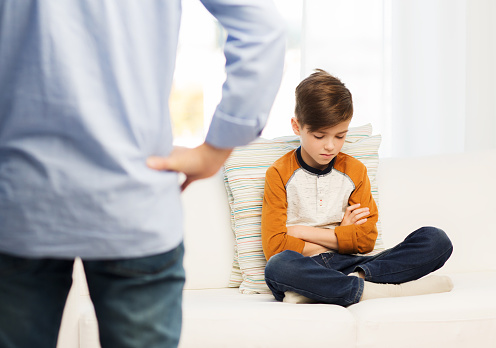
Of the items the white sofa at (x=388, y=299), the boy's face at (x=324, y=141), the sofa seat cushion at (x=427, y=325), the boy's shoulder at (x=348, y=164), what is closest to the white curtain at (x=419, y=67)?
the white sofa at (x=388, y=299)

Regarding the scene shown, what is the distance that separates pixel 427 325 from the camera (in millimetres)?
1525

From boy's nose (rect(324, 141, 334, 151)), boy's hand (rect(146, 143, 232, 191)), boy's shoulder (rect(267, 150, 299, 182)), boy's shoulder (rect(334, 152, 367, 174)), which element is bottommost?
boy's shoulder (rect(334, 152, 367, 174))

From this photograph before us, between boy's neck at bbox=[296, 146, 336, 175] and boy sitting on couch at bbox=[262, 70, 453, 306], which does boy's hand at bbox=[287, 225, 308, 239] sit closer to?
boy sitting on couch at bbox=[262, 70, 453, 306]

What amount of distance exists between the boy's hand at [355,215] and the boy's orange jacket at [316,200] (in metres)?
0.02

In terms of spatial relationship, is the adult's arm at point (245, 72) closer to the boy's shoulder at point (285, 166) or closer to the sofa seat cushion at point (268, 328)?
the sofa seat cushion at point (268, 328)

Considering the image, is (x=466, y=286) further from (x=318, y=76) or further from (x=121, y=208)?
(x=121, y=208)

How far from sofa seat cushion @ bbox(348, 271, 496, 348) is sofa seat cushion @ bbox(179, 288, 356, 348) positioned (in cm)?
5

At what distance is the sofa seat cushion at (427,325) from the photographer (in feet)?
4.99

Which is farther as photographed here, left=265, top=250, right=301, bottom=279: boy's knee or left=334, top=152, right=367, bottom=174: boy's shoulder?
left=334, top=152, right=367, bottom=174: boy's shoulder

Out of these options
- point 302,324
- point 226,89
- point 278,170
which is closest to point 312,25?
point 278,170

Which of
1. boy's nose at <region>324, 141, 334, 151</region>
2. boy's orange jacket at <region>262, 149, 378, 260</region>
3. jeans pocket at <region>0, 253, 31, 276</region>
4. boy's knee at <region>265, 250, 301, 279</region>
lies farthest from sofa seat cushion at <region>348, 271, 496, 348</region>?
jeans pocket at <region>0, 253, 31, 276</region>

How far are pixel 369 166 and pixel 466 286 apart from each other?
529 millimetres

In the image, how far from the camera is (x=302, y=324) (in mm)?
1524

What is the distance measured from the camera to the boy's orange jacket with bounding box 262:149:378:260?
6.20ft
